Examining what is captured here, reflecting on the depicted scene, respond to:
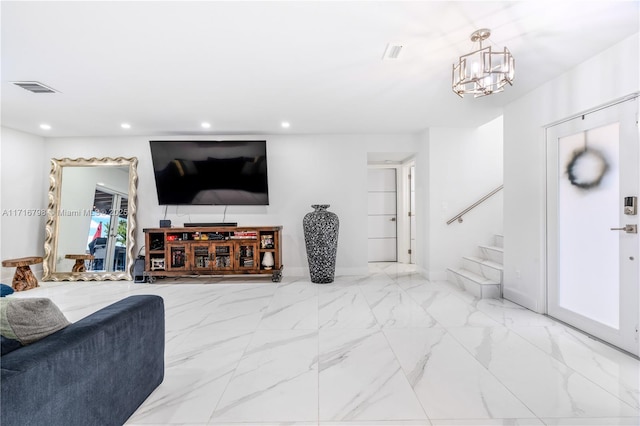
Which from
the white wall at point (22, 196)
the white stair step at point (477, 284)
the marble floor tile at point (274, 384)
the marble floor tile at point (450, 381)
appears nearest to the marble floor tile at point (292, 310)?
the marble floor tile at point (274, 384)

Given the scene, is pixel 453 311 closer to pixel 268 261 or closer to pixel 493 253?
pixel 493 253

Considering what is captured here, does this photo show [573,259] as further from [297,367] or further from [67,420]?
[67,420]

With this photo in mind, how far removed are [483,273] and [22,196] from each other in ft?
23.2

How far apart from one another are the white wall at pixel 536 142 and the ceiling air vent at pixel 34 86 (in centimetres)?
512

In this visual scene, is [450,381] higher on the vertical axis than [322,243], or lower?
lower

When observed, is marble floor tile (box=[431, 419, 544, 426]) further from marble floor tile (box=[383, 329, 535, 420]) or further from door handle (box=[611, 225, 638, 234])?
door handle (box=[611, 225, 638, 234])

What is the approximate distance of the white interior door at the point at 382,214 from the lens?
6.82 metres

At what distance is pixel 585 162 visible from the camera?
2928mm

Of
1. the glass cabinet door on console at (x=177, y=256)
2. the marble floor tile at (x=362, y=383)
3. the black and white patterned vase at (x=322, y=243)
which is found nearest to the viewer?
the marble floor tile at (x=362, y=383)

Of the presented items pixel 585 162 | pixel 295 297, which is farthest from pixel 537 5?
pixel 295 297

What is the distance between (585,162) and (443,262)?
8.23 feet

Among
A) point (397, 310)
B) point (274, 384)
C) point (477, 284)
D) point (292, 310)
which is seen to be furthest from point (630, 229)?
point (292, 310)

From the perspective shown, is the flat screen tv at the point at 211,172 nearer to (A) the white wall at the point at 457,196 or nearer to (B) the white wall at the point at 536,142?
(A) the white wall at the point at 457,196

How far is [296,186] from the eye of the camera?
18.0 ft
